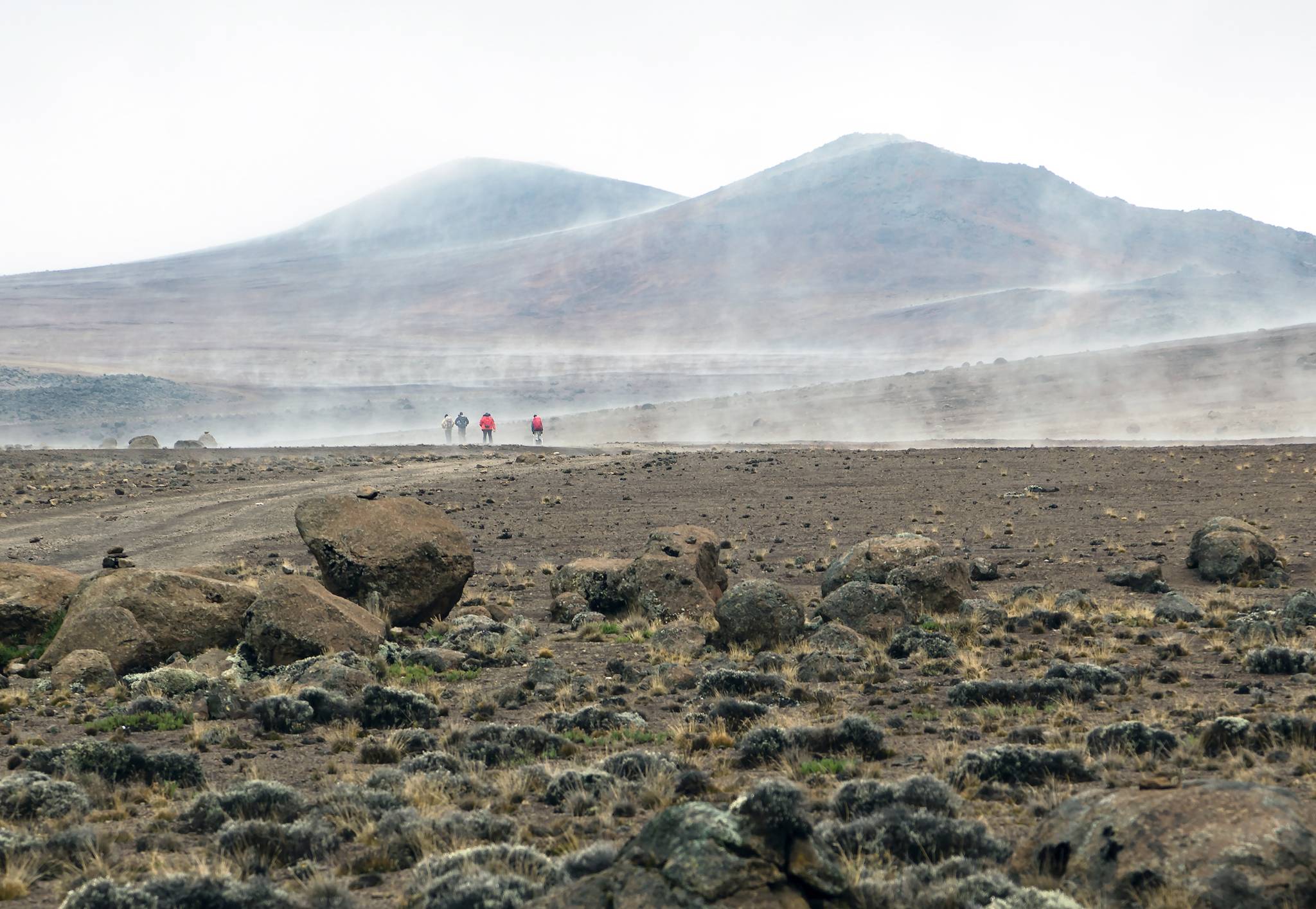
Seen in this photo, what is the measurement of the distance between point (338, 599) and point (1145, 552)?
16.6m

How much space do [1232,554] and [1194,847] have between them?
16.6 m

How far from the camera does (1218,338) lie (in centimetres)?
8144

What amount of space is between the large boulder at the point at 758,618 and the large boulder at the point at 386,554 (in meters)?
4.21

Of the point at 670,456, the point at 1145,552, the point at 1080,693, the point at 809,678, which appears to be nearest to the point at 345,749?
the point at 809,678

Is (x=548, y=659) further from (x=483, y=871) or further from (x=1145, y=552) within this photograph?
(x=1145, y=552)

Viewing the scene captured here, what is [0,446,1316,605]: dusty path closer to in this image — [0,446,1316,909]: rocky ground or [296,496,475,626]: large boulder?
[0,446,1316,909]: rocky ground

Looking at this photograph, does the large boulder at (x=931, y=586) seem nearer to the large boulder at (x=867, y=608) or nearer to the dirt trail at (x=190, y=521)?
the large boulder at (x=867, y=608)

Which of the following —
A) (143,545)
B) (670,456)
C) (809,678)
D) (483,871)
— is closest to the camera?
(483,871)

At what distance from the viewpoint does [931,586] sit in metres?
17.3

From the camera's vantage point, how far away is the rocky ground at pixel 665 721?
5.79 metres

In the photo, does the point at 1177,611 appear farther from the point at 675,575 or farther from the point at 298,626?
the point at 298,626

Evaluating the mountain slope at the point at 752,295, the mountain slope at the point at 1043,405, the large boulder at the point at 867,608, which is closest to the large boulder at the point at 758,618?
the large boulder at the point at 867,608

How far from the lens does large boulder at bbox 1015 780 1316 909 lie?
5.29m

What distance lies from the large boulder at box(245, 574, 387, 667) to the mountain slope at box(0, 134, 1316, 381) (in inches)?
4433
